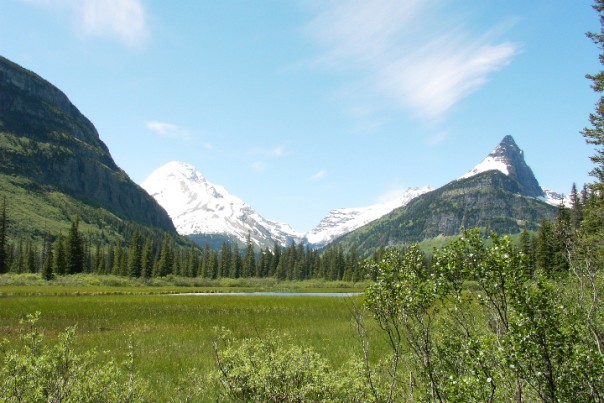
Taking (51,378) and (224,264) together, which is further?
(224,264)

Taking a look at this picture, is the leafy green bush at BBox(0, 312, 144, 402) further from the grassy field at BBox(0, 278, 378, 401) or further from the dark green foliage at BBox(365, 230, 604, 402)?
the dark green foliage at BBox(365, 230, 604, 402)

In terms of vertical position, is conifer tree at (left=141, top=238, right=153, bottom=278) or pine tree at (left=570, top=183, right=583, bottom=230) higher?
pine tree at (left=570, top=183, right=583, bottom=230)

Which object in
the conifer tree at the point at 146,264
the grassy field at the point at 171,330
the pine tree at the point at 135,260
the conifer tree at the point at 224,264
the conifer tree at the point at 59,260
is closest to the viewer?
the grassy field at the point at 171,330

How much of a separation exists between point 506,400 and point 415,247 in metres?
2.49

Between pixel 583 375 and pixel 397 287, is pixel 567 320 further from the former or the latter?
pixel 397 287

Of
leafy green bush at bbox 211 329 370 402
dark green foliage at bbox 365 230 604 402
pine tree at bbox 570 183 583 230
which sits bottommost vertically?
leafy green bush at bbox 211 329 370 402

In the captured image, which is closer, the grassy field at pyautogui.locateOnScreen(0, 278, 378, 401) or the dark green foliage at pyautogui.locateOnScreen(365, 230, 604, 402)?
the dark green foliage at pyautogui.locateOnScreen(365, 230, 604, 402)

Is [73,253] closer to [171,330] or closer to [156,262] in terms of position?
[156,262]

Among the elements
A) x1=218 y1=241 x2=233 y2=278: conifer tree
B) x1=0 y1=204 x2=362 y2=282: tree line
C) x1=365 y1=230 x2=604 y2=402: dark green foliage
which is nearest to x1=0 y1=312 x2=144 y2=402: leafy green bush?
x1=365 y1=230 x2=604 y2=402: dark green foliage

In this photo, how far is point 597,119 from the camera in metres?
Answer: 26.5

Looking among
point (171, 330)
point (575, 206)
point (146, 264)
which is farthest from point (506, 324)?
point (146, 264)

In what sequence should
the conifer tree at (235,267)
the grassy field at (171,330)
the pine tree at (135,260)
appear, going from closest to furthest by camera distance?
the grassy field at (171,330) → the pine tree at (135,260) → the conifer tree at (235,267)

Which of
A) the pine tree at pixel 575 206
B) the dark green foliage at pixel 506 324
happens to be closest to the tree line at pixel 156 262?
the pine tree at pixel 575 206

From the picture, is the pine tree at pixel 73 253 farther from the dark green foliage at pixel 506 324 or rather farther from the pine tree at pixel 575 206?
the pine tree at pixel 575 206
